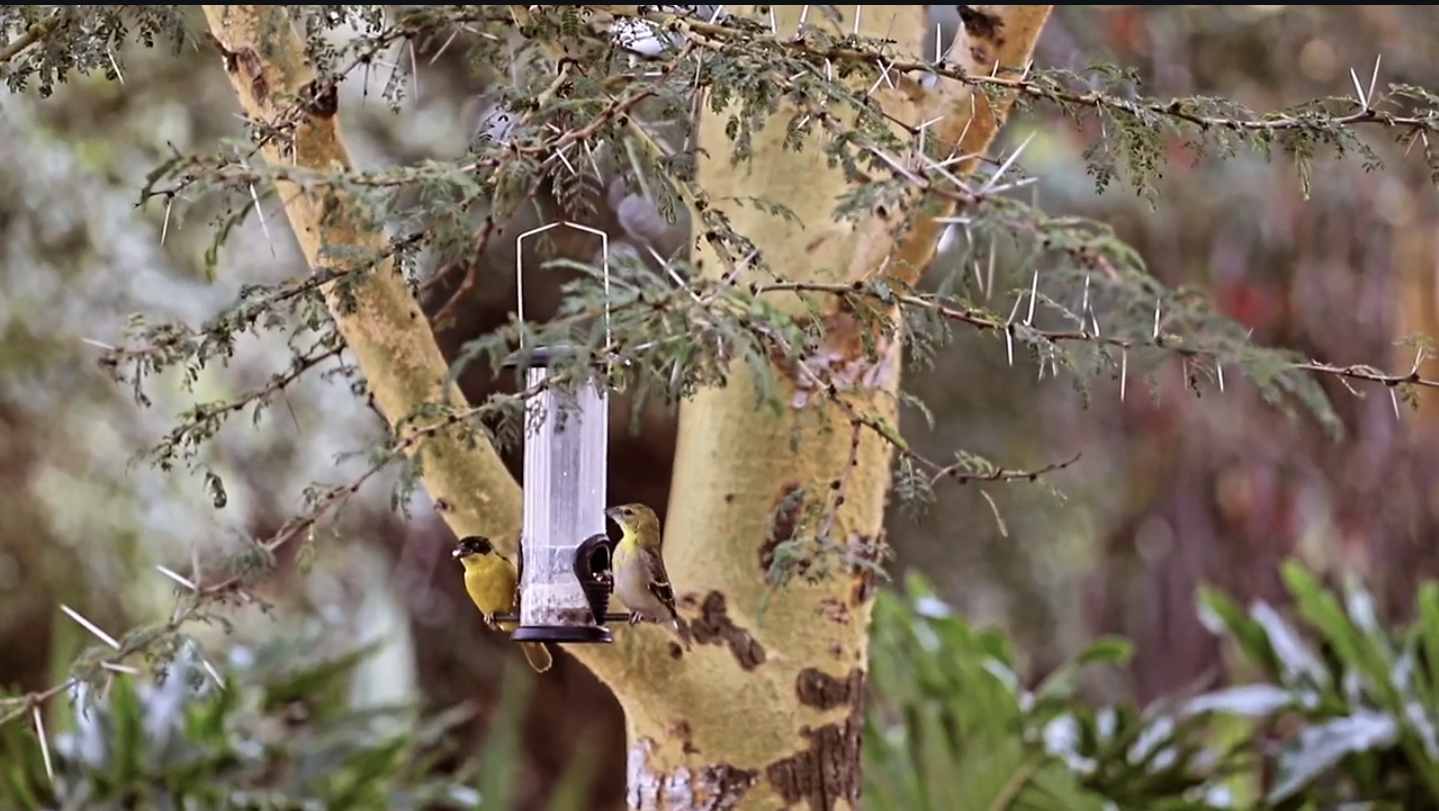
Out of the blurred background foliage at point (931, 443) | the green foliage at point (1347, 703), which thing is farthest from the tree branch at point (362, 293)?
the green foliage at point (1347, 703)

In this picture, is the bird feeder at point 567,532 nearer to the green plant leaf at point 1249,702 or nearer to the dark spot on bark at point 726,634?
the dark spot on bark at point 726,634

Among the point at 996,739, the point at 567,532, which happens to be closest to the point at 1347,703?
the point at 996,739

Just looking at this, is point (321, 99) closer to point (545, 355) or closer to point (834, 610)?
point (545, 355)

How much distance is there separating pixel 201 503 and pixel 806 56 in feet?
13.0

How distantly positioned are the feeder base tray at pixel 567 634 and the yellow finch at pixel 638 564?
62mm

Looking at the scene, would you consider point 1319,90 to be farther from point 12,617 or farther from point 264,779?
point 12,617

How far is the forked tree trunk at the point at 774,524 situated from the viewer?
2.17m

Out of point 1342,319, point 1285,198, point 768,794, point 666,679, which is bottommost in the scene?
point 768,794

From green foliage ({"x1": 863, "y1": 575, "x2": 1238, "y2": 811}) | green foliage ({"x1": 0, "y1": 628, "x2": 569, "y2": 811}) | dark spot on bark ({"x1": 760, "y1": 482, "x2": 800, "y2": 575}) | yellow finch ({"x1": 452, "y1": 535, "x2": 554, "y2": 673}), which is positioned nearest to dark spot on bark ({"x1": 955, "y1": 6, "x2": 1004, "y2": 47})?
dark spot on bark ({"x1": 760, "y1": 482, "x2": 800, "y2": 575})

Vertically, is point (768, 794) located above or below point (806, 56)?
below

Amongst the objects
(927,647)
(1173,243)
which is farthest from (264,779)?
(1173,243)

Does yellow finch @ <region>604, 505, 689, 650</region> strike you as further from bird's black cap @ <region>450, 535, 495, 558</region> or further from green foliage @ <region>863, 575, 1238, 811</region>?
green foliage @ <region>863, 575, 1238, 811</region>

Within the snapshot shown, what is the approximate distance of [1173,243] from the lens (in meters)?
6.19

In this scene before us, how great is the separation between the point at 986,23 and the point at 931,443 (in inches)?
145
